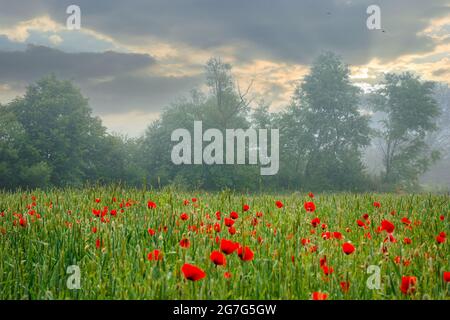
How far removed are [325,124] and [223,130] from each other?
1404cm

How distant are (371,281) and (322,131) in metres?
41.0

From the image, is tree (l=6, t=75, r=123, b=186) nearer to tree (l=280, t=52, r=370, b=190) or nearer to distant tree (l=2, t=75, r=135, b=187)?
distant tree (l=2, t=75, r=135, b=187)

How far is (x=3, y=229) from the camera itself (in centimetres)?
487

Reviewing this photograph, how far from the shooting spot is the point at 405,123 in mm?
44969

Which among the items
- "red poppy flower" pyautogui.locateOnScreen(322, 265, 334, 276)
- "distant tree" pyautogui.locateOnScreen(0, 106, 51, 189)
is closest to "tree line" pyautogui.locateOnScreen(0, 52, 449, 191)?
"distant tree" pyautogui.locateOnScreen(0, 106, 51, 189)

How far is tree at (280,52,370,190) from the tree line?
0.11m

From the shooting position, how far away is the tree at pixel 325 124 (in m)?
40.9

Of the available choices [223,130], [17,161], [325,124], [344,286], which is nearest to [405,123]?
[325,124]

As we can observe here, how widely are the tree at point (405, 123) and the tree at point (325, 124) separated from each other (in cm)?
375

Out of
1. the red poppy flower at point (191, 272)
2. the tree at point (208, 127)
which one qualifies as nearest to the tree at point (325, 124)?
the tree at point (208, 127)

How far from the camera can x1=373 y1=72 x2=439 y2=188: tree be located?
42.6m

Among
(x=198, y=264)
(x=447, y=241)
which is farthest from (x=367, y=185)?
(x=198, y=264)

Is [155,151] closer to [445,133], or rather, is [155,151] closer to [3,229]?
[3,229]

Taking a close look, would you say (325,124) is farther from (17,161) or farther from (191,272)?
(191,272)
